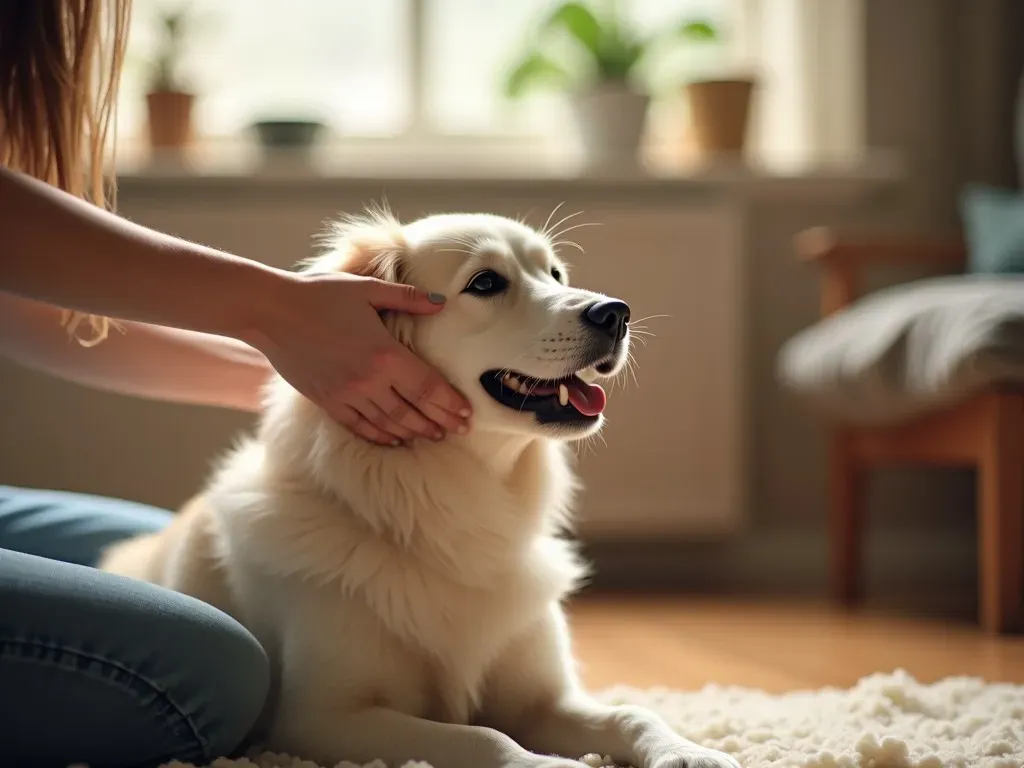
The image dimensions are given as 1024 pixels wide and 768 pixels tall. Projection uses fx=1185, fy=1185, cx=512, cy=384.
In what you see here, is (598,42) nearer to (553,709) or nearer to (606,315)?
(606,315)

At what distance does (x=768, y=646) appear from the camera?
2264mm

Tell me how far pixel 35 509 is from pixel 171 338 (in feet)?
1.06

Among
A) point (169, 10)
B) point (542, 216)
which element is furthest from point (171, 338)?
point (169, 10)

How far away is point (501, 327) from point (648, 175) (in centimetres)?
196

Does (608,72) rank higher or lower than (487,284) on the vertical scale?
higher

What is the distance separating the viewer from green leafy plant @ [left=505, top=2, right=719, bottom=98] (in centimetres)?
321

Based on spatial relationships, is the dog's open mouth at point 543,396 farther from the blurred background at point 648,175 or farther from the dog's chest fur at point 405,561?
the blurred background at point 648,175

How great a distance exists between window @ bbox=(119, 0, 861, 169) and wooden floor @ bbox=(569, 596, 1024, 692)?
146 centimetres

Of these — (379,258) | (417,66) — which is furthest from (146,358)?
(417,66)

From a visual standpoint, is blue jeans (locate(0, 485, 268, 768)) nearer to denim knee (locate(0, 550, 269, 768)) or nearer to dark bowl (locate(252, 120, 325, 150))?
denim knee (locate(0, 550, 269, 768))

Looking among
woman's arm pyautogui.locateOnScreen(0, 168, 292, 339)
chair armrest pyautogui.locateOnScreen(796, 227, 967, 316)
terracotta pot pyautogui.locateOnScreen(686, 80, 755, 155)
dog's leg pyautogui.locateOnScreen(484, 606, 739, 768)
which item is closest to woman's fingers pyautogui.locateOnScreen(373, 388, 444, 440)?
woman's arm pyautogui.locateOnScreen(0, 168, 292, 339)

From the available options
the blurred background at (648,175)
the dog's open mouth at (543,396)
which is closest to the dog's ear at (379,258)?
the dog's open mouth at (543,396)

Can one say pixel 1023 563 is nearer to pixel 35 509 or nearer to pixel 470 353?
pixel 470 353

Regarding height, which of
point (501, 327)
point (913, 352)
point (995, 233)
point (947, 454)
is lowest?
point (947, 454)
